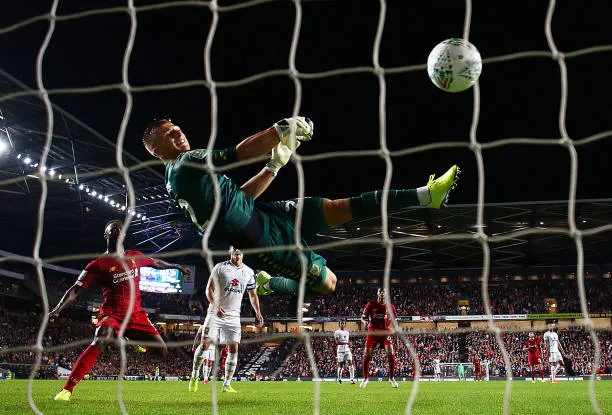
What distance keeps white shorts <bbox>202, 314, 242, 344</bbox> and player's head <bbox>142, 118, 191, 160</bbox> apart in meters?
5.01

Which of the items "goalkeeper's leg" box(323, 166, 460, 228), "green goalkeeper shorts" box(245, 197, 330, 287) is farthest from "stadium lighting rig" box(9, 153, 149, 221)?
"goalkeeper's leg" box(323, 166, 460, 228)

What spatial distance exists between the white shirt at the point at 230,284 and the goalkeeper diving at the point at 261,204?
4.50m

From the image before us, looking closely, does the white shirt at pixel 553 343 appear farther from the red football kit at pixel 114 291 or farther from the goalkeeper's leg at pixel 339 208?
the goalkeeper's leg at pixel 339 208

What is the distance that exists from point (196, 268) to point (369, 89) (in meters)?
25.4

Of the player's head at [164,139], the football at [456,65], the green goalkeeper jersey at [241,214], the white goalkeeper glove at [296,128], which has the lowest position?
the green goalkeeper jersey at [241,214]

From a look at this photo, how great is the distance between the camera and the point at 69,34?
1922cm

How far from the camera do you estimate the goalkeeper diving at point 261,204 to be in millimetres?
4301

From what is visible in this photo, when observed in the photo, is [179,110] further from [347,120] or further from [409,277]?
[409,277]

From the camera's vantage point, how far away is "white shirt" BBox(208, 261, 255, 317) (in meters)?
9.39

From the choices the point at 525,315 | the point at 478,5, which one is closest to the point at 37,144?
the point at 478,5

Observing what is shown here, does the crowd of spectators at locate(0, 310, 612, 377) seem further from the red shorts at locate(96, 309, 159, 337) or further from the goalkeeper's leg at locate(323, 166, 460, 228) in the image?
the goalkeeper's leg at locate(323, 166, 460, 228)

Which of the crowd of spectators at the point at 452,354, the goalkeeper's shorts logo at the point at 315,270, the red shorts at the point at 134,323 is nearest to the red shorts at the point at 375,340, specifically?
the red shorts at the point at 134,323

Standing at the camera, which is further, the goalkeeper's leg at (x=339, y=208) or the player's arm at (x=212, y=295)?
the player's arm at (x=212, y=295)

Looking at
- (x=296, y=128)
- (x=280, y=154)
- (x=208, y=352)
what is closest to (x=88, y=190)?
(x=208, y=352)
